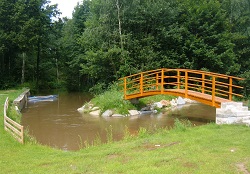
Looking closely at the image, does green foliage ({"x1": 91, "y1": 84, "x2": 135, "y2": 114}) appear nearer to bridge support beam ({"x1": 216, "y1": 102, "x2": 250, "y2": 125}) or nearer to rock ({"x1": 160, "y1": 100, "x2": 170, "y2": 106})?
rock ({"x1": 160, "y1": 100, "x2": 170, "y2": 106})

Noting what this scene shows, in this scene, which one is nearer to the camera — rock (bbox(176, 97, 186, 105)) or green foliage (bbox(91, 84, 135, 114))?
green foliage (bbox(91, 84, 135, 114))

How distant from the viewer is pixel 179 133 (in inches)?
349

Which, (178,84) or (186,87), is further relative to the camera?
(178,84)

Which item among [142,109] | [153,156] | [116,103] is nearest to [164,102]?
[142,109]

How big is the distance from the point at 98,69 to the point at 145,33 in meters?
5.03

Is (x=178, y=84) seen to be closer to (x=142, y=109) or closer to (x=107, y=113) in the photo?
(x=142, y=109)

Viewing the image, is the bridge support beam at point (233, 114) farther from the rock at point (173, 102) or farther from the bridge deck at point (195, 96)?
the rock at point (173, 102)

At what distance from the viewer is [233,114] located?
390 inches

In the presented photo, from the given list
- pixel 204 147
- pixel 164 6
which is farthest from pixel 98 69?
pixel 204 147

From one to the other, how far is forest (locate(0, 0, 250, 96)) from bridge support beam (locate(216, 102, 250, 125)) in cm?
1283

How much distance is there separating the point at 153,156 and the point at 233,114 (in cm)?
465

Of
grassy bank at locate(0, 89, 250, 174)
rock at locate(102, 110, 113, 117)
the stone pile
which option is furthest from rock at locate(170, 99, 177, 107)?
grassy bank at locate(0, 89, 250, 174)

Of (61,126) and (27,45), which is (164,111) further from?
(27,45)

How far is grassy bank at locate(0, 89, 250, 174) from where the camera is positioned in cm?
577
